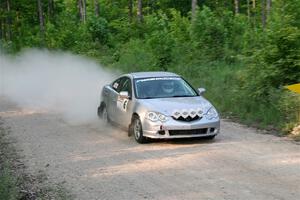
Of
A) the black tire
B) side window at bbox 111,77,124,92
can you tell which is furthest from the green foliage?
the black tire

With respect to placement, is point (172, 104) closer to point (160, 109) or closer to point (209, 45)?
point (160, 109)

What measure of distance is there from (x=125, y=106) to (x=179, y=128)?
204cm

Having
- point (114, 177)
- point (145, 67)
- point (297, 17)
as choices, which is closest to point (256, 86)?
point (297, 17)

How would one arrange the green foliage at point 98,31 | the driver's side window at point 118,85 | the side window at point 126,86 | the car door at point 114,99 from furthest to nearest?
the green foliage at point 98,31 < the driver's side window at point 118,85 < the car door at point 114,99 < the side window at point 126,86

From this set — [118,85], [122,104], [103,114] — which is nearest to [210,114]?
[122,104]

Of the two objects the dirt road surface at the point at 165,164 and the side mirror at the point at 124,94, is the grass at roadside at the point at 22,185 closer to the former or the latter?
the dirt road surface at the point at 165,164

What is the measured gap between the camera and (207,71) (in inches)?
914

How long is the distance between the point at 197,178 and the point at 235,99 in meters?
8.53

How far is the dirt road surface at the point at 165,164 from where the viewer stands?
8.59 metres

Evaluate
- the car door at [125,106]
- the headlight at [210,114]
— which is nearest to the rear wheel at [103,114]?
the car door at [125,106]

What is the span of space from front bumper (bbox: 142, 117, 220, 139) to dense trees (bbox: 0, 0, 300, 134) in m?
2.87

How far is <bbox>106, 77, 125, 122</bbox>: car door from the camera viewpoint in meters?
14.6

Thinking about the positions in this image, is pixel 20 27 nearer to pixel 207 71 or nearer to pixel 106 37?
pixel 106 37

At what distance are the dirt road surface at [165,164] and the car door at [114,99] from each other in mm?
412
